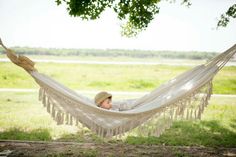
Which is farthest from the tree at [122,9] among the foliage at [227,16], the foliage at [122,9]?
the foliage at [227,16]

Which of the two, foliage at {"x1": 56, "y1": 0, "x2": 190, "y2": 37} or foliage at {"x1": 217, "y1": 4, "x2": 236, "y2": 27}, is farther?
foliage at {"x1": 217, "y1": 4, "x2": 236, "y2": 27}

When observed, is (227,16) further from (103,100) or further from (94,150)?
(94,150)

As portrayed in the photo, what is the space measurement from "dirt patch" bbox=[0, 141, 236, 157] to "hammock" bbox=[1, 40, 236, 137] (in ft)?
1.47

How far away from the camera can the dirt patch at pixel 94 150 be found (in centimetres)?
326

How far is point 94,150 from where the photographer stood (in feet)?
11.1

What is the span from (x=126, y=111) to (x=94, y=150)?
30.1 inches

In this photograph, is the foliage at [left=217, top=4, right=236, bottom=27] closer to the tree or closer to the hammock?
the tree

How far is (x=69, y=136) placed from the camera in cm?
400

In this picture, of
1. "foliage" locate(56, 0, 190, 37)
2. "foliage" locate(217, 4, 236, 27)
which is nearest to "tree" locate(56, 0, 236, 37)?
"foliage" locate(56, 0, 190, 37)

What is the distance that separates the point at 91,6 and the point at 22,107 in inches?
93.8

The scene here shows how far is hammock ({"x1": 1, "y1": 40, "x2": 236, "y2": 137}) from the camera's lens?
284 centimetres

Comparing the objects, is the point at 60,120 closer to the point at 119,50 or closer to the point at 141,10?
the point at 141,10

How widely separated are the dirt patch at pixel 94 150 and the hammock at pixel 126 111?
0.45m

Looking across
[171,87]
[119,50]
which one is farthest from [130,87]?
[119,50]
